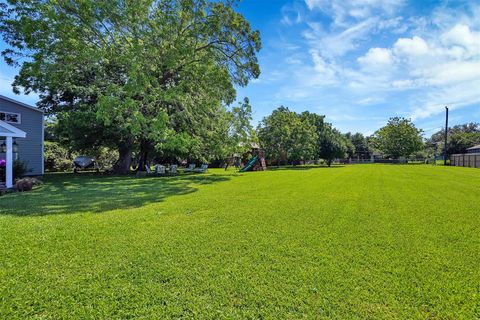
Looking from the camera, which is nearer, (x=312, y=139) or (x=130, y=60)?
(x=130, y=60)

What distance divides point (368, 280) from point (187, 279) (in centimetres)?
198

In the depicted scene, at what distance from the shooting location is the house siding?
1366 centimetres

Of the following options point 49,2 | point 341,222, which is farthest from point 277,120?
point 341,222

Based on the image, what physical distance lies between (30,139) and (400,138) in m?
55.0

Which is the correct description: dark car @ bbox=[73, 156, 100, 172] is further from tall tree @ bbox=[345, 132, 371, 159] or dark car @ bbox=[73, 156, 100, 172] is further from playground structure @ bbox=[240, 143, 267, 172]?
tall tree @ bbox=[345, 132, 371, 159]

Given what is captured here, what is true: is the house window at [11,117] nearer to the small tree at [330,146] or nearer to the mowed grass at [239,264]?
the mowed grass at [239,264]

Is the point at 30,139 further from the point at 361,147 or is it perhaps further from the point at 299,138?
the point at 361,147

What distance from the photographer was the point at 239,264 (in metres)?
3.12

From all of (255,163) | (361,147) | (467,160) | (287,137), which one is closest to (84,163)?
(255,163)

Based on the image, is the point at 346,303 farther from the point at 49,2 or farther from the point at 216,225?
the point at 49,2

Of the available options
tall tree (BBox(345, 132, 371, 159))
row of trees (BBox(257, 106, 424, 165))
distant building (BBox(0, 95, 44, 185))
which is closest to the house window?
distant building (BBox(0, 95, 44, 185))

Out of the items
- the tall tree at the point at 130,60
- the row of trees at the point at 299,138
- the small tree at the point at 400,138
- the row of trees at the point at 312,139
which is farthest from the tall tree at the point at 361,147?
the tall tree at the point at 130,60

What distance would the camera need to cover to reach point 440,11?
31.8 ft

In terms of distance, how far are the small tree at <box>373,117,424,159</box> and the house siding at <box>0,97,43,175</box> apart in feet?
179
